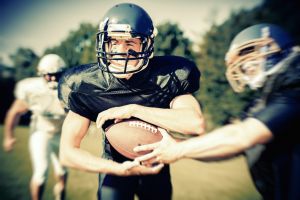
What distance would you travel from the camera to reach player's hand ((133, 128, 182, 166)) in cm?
179

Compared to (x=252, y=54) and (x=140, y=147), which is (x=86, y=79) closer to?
(x=140, y=147)

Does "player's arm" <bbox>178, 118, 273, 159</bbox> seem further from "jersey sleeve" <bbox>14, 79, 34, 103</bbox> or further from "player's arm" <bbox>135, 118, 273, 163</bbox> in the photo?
"jersey sleeve" <bbox>14, 79, 34, 103</bbox>

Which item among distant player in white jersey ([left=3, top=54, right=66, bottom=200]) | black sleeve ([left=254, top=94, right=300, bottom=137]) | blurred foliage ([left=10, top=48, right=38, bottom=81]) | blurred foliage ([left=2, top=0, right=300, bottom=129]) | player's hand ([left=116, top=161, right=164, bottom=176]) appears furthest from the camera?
blurred foliage ([left=10, top=48, right=38, bottom=81])

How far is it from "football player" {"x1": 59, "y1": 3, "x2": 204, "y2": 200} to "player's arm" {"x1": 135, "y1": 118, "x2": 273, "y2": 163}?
0.33m

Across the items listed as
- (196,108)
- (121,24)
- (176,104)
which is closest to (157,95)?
(176,104)

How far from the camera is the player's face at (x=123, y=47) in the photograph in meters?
2.28

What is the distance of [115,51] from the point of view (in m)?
2.30

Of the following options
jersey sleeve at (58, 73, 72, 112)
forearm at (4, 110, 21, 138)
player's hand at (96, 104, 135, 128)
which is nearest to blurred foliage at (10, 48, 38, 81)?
forearm at (4, 110, 21, 138)

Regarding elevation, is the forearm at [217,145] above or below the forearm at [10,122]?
above

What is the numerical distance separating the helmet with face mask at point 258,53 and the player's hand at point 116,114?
0.92m

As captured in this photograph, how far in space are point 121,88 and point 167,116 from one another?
49 cm

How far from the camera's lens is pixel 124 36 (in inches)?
88.7

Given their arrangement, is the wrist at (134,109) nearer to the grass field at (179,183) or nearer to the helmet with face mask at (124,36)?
the helmet with face mask at (124,36)

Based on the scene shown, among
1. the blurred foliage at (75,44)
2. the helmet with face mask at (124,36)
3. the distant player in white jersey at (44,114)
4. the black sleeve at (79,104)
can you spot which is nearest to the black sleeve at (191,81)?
the helmet with face mask at (124,36)
